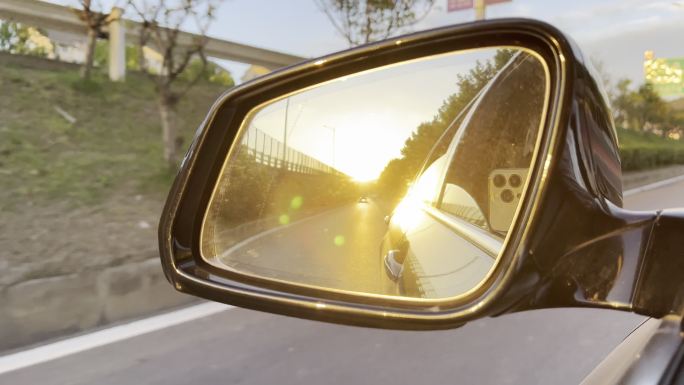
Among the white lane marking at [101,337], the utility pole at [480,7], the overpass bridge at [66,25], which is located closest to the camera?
the white lane marking at [101,337]

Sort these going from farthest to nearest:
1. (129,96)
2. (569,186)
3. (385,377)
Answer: (129,96)
(385,377)
(569,186)

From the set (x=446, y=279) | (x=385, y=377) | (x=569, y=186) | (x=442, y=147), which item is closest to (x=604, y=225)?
(x=569, y=186)

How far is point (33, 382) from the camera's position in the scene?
3.46 m

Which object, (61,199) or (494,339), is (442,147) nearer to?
(494,339)

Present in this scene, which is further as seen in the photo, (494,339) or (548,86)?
(494,339)

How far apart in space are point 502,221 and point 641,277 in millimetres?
268

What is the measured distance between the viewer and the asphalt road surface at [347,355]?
3.45 metres

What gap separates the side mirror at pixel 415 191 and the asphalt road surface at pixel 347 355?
195cm

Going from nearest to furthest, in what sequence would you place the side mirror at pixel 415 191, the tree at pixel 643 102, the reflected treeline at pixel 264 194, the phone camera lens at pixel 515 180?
the side mirror at pixel 415 191 → the phone camera lens at pixel 515 180 → the reflected treeline at pixel 264 194 → the tree at pixel 643 102

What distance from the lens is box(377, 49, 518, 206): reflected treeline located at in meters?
1.27

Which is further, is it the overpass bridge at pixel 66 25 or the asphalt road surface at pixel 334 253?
the overpass bridge at pixel 66 25

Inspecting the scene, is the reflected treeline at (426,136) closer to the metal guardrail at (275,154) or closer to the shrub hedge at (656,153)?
the metal guardrail at (275,154)

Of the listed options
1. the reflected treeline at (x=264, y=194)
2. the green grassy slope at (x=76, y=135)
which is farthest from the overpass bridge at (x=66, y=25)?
the reflected treeline at (x=264, y=194)

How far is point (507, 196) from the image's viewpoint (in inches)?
42.7
